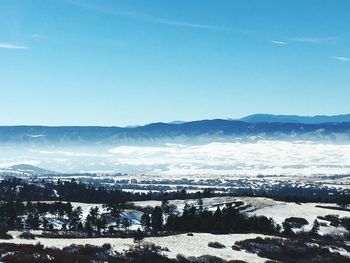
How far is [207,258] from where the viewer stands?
68.5 metres

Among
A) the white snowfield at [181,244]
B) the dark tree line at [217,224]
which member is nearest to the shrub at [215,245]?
the white snowfield at [181,244]

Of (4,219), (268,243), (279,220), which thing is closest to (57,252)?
(268,243)

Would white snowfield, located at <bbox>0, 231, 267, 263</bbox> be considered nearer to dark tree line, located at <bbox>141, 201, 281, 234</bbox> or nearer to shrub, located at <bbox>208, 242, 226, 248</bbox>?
shrub, located at <bbox>208, 242, 226, 248</bbox>

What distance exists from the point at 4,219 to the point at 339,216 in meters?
77.1

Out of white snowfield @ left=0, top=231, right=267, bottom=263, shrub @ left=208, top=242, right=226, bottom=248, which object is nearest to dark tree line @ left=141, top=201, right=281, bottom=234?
white snowfield @ left=0, top=231, right=267, bottom=263

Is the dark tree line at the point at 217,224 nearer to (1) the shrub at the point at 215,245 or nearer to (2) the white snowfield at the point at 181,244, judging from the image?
(2) the white snowfield at the point at 181,244

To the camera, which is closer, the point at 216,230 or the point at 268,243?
the point at 268,243

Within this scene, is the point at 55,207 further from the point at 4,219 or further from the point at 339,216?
the point at 339,216

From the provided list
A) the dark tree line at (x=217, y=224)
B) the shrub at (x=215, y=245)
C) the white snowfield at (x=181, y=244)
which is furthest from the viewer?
the dark tree line at (x=217, y=224)

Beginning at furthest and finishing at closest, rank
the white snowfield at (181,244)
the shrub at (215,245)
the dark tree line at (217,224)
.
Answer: the dark tree line at (217,224)
the shrub at (215,245)
the white snowfield at (181,244)

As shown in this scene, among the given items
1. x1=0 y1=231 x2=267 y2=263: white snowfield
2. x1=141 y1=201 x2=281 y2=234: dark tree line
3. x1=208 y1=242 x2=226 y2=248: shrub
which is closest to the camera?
x1=0 y1=231 x2=267 y2=263: white snowfield

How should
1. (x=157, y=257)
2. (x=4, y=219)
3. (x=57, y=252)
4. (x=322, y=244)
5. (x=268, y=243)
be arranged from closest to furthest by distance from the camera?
→ (x=57, y=252) → (x=157, y=257) → (x=268, y=243) → (x=322, y=244) → (x=4, y=219)

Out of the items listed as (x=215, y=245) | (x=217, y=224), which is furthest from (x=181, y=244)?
(x=217, y=224)

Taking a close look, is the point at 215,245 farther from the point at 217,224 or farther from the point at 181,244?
the point at 217,224
